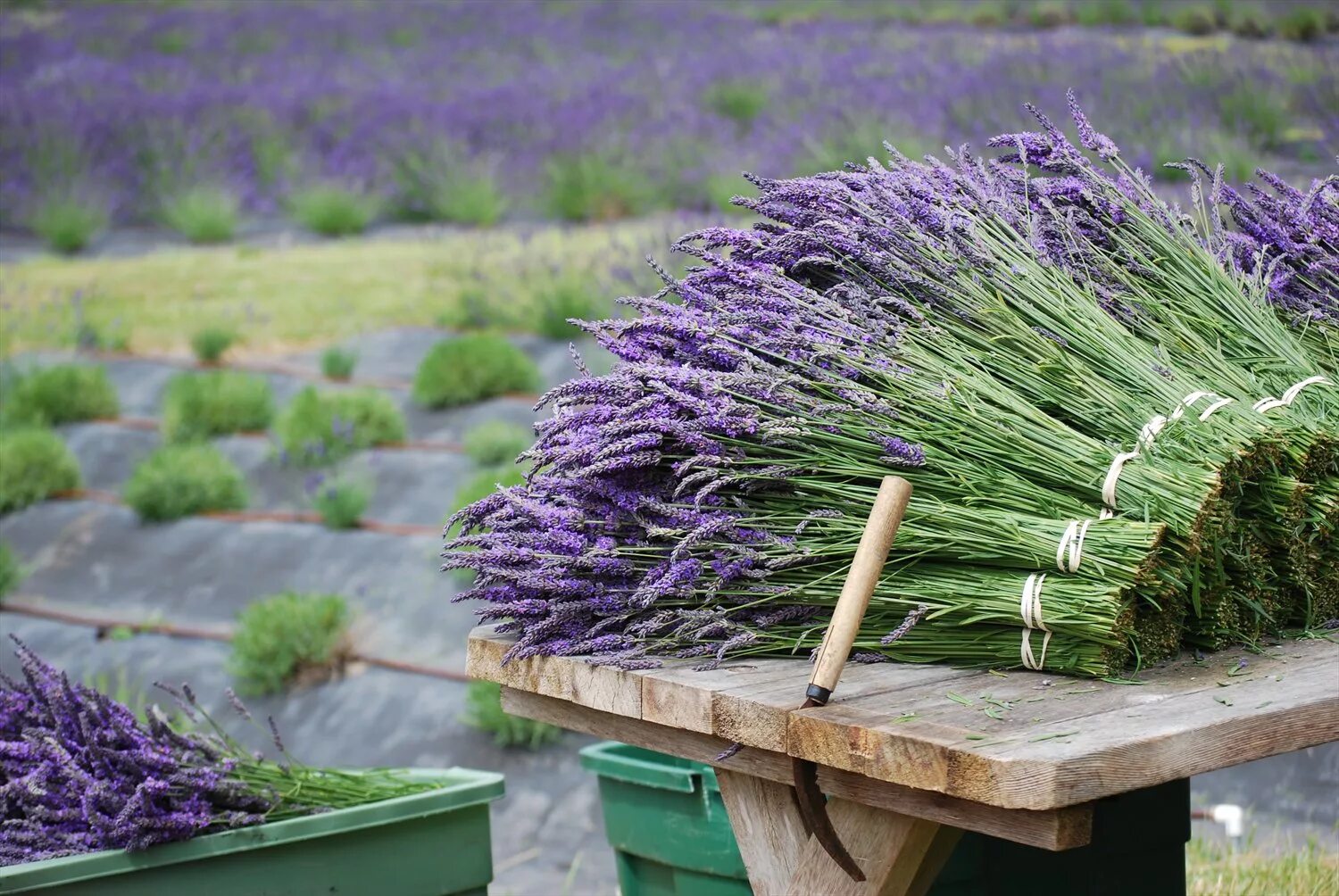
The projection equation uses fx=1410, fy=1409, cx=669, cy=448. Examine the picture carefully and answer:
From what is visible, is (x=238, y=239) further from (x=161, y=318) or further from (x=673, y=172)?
(x=673, y=172)

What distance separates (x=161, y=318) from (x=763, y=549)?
184 inches

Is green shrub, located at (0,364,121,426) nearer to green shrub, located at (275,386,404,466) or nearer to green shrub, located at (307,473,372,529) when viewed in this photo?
green shrub, located at (275,386,404,466)

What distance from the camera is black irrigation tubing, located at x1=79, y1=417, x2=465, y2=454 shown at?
5.15 meters

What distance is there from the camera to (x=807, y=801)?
1.33 metres

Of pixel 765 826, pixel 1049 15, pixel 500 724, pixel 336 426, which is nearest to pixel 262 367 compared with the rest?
pixel 336 426

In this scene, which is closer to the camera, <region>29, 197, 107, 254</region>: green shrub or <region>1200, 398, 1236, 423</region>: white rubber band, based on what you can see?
<region>1200, 398, 1236, 423</region>: white rubber band

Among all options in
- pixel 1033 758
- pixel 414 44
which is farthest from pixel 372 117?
pixel 1033 758

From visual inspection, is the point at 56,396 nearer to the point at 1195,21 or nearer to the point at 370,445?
the point at 370,445

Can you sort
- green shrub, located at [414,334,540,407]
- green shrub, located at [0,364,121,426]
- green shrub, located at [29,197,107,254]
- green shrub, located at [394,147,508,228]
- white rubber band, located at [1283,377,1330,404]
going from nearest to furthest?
white rubber band, located at [1283,377,1330,404] → green shrub, located at [414,334,540,407] → green shrub, located at [0,364,121,426] → green shrub, located at [29,197,107,254] → green shrub, located at [394,147,508,228]

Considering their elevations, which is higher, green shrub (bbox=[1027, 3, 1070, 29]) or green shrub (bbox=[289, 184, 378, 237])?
green shrub (bbox=[1027, 3, 1070, 29])

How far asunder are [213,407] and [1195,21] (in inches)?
144

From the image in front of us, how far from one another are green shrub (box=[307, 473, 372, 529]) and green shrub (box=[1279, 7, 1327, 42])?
131 inches

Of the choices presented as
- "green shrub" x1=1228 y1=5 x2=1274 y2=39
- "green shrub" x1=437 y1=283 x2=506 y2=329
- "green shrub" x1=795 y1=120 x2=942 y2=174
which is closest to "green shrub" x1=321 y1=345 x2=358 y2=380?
"green shrub" x1=437 y1=283 x2=506 y2=329

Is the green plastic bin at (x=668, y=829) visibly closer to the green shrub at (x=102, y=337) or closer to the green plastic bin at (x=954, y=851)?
the green plastic bin at (x=954, y=851)
